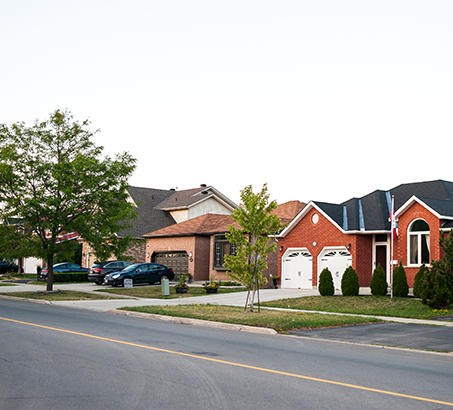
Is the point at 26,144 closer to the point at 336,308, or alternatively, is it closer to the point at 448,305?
the point at 336,308

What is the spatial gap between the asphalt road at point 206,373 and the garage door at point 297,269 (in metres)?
17.6

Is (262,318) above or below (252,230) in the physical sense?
below

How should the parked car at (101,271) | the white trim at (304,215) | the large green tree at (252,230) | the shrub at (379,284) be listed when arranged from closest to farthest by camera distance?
the large green tree at (252,230), the shrub at (379,284), the white trim at (304,215), the parked car at (101,271)

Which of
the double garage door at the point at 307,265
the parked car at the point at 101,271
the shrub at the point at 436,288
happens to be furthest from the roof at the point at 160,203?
the shrub at the point at 436,288

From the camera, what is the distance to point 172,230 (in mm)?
41312

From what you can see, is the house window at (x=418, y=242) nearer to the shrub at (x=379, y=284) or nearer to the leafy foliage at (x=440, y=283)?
the shrub at (x=379, y=284)

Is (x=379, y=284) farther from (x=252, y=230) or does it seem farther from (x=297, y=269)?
(x=252, y=230)

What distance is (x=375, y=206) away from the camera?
29.7 meters

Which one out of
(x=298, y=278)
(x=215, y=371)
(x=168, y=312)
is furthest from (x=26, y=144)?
(x=215, y=371)

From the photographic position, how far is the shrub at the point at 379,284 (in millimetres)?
25250

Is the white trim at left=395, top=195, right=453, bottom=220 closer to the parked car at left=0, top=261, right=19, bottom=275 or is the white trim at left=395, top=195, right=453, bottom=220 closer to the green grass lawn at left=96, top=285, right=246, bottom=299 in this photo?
the green grass lawn at left=96, top=285, right=246, bottom=299

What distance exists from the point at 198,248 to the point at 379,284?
649 inches

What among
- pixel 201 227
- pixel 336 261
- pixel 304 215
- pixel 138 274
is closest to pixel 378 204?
pixel 336 261

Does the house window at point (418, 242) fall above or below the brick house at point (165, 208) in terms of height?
below
